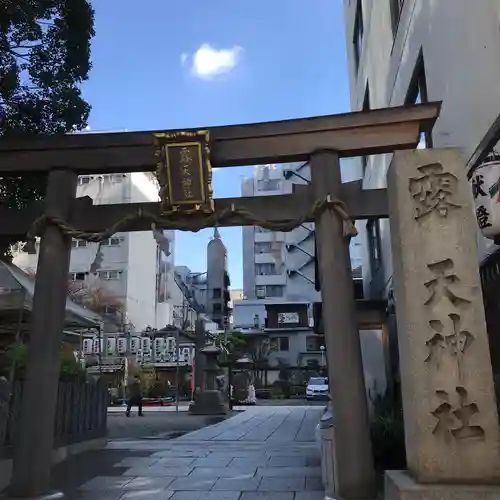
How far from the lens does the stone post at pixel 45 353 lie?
7.00 meters

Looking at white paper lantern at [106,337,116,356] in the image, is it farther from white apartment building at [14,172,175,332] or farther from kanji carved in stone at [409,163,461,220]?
kanji carved in stone at [409,163,461,220]

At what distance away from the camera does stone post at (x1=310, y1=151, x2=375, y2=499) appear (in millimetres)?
6547

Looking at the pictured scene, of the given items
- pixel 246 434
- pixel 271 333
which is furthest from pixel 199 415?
pixel 271 333

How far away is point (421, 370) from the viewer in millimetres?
4824

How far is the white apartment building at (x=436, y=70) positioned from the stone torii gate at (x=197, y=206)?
0.83 meters

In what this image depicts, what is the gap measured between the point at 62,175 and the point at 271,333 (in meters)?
46.6

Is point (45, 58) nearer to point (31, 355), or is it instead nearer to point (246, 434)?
point (31, 355)

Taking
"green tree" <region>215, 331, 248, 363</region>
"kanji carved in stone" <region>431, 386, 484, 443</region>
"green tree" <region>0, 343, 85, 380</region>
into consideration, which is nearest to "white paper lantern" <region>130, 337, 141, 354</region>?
"green tree" <region>215, 331, 248, 363</region>

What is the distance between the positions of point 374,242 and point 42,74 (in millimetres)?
11397

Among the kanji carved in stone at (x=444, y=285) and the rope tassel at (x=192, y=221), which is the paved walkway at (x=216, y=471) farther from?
the rope tassel at (x=192, y=221)

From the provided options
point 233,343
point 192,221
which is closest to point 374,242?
point 192,221

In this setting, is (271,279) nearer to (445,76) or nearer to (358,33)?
(358,33)

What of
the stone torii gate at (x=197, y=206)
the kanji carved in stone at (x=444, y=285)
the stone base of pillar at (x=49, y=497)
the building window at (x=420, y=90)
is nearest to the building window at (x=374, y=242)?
the building window at (x=420, y=90)

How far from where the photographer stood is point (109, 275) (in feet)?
168
